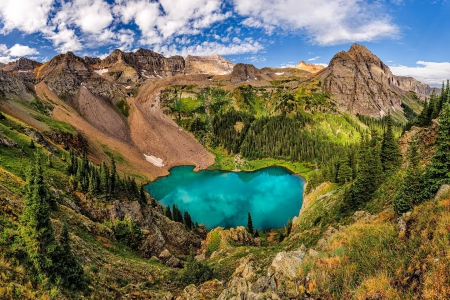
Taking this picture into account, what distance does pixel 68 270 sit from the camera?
47.5 ft

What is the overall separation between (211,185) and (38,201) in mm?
96291

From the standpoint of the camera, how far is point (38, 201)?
14.3 meters

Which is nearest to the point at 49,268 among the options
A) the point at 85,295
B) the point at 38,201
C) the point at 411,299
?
the point at 85,295

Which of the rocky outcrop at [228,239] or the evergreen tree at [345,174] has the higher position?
Result: the evergreen tree at [345,174]

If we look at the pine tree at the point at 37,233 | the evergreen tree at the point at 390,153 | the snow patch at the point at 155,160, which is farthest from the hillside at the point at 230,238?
the snow patch at the point at 155,160

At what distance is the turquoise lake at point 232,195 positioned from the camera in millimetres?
75000

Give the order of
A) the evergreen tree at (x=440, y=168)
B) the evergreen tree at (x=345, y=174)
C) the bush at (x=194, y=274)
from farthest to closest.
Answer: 1. the evergreen tree at (x=345, y=174)
2. the bush at (x=194, y=274)
3. the evergreen tree at (x=440, y=168)

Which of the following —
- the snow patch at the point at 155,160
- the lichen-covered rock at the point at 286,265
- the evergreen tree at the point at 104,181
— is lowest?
the snow patch at the point at 155,160

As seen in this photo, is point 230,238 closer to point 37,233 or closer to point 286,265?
point 286,265

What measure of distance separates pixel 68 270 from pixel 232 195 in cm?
8205

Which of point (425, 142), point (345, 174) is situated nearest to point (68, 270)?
point (425, 142)

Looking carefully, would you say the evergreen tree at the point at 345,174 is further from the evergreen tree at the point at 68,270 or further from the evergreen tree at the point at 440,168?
the evergreen tree at the point at 68,270

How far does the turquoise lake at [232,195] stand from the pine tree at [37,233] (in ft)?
193

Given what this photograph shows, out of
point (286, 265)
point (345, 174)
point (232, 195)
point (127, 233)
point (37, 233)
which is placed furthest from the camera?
point (232, 195)
